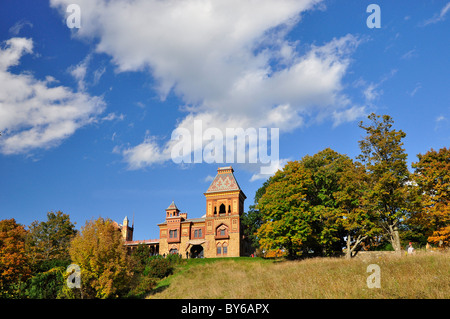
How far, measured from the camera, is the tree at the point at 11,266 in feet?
93.2

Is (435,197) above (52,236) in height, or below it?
above

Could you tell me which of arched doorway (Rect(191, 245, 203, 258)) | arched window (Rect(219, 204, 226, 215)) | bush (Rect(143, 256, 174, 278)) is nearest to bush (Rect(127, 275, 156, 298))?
bush (Rect(143, 256, 174, 278))

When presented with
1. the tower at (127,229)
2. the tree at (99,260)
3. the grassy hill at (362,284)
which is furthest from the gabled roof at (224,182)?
the grassy hill at (362,284)

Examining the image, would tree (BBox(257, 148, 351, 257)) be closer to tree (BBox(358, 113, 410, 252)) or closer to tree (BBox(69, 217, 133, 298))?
tree (BBox(358, 113, 410, 252))

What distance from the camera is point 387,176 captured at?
2956cm

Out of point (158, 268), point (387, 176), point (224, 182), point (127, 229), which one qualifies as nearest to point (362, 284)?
point (387, 176)

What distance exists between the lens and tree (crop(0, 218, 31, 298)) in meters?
28.4

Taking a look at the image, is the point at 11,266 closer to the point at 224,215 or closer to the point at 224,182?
the point at 224,215

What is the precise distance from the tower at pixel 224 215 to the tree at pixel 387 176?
90.1ft

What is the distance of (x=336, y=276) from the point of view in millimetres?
18234

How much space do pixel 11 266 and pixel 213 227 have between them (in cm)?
3186

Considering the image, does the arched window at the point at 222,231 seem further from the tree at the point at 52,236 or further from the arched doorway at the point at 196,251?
the tree at the point at 52,236
